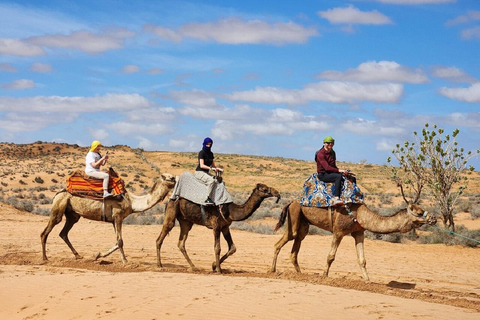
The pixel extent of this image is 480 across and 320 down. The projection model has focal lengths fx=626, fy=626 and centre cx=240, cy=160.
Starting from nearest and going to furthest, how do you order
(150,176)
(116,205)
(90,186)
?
(116,205)
(90,186)
(150,176)

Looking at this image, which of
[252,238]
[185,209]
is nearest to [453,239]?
[252,238]

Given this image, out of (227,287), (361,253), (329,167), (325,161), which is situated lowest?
(227,287)

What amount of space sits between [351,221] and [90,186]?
664cm

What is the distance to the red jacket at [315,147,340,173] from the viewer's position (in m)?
14.2

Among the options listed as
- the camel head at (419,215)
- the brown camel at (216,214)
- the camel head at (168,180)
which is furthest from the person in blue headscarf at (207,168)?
the camel head at (419,215)

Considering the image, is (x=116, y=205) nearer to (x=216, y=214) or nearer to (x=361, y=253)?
(x=216, y=214)

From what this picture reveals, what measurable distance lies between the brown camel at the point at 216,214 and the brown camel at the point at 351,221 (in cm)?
102

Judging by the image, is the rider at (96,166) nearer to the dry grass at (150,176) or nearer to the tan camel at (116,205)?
the tan camel at (116,205)

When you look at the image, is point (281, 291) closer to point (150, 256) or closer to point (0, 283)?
point (0, 283)

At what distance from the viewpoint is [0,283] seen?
13.2m

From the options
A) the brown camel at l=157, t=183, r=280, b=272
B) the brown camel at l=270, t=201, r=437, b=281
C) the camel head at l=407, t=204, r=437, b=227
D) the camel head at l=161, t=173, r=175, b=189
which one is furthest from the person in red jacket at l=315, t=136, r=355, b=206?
the camel head at l=161, t=173, r=175, b=189

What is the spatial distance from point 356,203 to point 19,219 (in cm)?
1977

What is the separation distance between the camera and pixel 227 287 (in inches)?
478

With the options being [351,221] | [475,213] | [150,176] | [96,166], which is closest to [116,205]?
[96,166]
